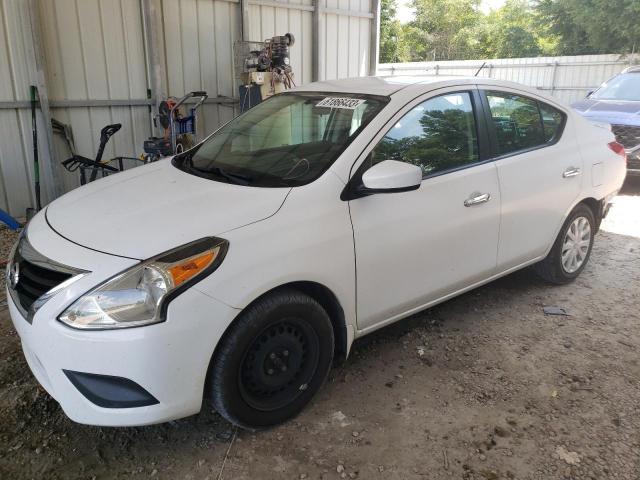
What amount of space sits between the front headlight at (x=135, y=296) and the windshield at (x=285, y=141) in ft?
2.45

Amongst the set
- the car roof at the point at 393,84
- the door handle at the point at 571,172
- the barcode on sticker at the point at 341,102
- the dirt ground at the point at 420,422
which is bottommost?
the dirt ground at the point at 420,422

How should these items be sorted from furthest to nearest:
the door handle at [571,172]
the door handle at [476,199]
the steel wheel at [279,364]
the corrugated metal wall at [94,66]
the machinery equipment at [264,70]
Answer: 1. the machinery equipment at [264,70]
2. the corrugated metal wall at [94,66]
3. the door handle at [571,172]
4. the door handle at [476,199]
5. the steel wheel at [279,364]

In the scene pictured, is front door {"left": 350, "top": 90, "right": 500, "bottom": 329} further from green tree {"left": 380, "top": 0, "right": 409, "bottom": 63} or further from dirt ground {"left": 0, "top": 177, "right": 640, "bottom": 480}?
green tree {"left": 380, "top": 0, "right": 409, "bottom": 63}

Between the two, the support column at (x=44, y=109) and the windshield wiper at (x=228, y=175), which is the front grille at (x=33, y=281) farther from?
the support column at (x=44, y=109)

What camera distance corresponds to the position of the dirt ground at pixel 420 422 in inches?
93.0

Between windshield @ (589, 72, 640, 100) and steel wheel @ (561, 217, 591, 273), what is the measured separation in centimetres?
532

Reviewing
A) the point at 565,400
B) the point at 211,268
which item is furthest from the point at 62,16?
the point at 565,400

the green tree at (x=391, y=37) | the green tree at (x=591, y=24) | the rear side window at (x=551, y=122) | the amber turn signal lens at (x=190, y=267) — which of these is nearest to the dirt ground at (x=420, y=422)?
the amber turn signal lens at (x=190, y=267)

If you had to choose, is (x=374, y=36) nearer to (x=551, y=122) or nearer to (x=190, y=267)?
(x=551, y=122)

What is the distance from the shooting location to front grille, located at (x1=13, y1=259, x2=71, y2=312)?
2.20 m

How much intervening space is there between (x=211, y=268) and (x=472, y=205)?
1.73m

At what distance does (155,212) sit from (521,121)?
8.47ft

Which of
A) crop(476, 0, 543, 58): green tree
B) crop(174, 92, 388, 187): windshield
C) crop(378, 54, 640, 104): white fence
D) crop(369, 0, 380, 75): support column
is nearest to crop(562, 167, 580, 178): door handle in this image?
crop(174, 92, 388, 187): windshield

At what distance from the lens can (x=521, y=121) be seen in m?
3.70
